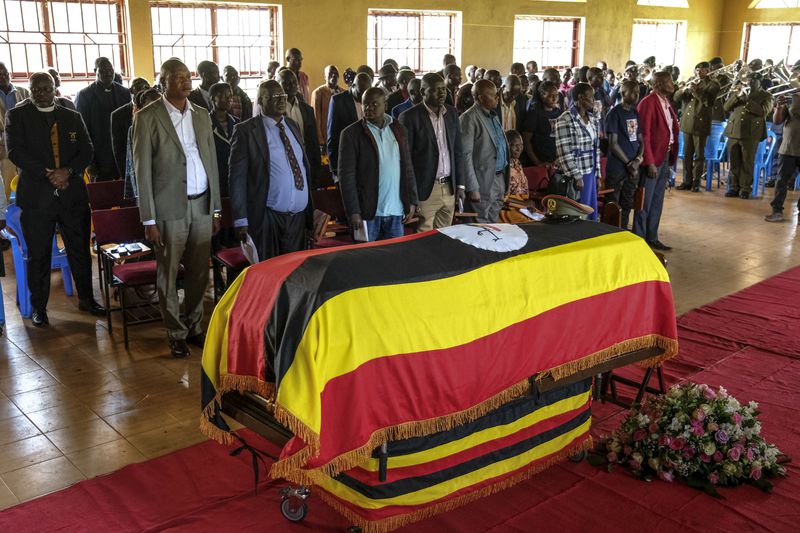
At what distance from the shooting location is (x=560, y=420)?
4121 mm

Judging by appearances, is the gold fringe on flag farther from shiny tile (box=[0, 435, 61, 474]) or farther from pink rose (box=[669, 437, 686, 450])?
shiny tile (box=[0, 435, 61, 474])

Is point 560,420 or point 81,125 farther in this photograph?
point 81,125

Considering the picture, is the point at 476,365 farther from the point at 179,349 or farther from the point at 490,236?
the point at 179,349

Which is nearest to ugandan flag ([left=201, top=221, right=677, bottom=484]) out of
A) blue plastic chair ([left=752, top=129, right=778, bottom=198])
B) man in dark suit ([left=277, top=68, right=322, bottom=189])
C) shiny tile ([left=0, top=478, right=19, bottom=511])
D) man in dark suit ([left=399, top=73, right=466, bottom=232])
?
shiny tile ([left=0, top=478, right=19, bottom=511])

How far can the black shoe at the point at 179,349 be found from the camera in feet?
19.0

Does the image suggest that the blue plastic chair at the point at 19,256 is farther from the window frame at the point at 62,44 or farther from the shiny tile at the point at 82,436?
the window frame at the point at 62,44

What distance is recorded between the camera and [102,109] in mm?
8625

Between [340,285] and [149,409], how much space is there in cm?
227

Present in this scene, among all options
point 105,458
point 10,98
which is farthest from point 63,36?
point 105,458

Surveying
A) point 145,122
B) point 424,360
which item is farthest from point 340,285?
point 145,122

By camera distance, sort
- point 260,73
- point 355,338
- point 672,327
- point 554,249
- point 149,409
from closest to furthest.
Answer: point 355,338, point 554,249, point 672,327, point 149,409, point 260,73

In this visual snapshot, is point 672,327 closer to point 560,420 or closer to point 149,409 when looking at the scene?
point 560,420

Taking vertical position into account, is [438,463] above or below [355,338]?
below

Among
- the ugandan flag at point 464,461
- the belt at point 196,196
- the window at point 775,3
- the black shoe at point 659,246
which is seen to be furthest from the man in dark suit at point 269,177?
the window at point 775,3
